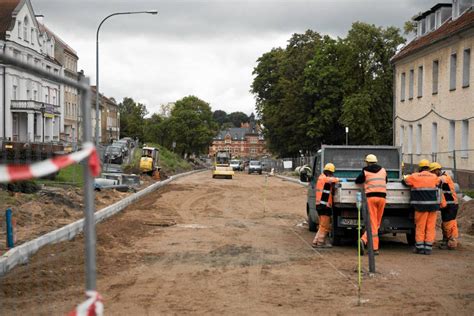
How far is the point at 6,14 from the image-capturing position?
54.3m

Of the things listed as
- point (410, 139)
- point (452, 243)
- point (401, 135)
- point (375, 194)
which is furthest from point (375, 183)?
point (401, 135)

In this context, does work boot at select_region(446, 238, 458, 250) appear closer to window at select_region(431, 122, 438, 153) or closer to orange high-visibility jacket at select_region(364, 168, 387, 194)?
orange high-visibility jacket at select_region(364, 168, 387, 194)

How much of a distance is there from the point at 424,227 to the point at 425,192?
0.69 meters

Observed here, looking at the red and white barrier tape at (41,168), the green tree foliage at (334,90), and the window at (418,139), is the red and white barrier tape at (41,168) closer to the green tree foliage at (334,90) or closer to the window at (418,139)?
the window at (418,139)

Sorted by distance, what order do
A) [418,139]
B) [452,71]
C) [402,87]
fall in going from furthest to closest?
[402,87], [418,139], [452,71]

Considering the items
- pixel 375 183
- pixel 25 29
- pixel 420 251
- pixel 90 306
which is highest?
pixel 25 29

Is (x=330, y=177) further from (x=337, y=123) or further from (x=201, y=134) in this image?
(x=201, y=134)

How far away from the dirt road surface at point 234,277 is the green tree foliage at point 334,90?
1609 inches

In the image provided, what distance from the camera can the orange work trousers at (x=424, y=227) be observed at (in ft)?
42.3

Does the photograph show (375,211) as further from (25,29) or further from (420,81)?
(25,29)

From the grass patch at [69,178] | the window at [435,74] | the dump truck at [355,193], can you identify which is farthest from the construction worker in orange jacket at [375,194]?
the window at [435,74]

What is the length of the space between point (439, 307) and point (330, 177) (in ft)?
18.3

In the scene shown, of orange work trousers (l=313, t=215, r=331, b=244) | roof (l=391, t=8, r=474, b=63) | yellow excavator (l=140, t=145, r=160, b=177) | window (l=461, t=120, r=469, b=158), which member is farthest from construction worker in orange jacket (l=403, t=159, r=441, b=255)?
yellow excavator (l=140, t=145, r=160, b=177)

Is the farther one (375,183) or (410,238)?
(410,238)
